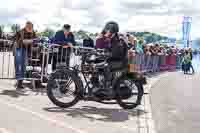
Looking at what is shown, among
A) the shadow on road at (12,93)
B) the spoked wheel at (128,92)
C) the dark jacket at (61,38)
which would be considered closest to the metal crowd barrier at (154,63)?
the dark jacket at (61,38)

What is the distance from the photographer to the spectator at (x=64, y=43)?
38.2 feet

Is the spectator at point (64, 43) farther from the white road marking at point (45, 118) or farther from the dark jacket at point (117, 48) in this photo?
the white road marking at point (45, 118)

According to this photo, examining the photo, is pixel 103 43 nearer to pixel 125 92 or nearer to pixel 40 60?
pixel 125 92

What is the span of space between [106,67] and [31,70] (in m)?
2.94

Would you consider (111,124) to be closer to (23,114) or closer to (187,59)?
(23,114)

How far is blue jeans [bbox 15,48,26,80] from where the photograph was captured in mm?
11109

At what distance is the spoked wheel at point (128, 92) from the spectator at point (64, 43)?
2680mm

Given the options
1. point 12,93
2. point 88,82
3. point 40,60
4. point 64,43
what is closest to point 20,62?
point 40,60

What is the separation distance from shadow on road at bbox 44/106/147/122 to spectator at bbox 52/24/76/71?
2628 mm

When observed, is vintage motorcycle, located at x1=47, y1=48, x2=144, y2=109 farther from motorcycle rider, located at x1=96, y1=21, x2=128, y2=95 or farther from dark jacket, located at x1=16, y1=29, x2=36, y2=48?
dark jacket, located at x1=16, y1=29, x2=36, y2=48

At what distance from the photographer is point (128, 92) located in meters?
9.21

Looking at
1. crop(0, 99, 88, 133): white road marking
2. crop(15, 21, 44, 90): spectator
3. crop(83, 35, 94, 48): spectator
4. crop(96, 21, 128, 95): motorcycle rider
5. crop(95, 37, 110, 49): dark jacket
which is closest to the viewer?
crop(0, 99, 88, 133): white road marking

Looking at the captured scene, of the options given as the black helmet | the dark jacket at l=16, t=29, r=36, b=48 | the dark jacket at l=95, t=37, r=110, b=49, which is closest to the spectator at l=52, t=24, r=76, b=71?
the dark jacket at l=16, t=29, r=36, b=48

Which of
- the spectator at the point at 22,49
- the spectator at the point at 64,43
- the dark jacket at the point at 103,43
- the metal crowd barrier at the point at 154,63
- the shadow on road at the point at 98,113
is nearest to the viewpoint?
the shadow on road at the point at 98,113
